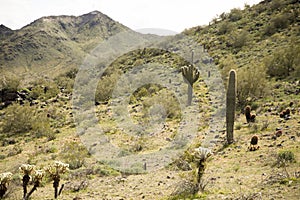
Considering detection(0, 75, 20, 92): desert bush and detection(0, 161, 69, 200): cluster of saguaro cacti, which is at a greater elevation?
detection(0, 75, 20, 92): desert bush

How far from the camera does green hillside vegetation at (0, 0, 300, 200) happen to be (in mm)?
7133

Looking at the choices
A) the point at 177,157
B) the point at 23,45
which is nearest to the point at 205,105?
the point at 177,157

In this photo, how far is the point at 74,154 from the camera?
11.8m

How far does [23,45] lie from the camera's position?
92.9 m

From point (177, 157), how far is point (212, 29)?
102ft

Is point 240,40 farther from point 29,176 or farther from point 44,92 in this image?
point 29,176

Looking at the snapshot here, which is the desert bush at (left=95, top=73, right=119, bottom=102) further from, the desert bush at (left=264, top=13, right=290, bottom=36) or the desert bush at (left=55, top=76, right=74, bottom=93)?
the desert bush at (left=264, top=13, right=290, bottom=36)

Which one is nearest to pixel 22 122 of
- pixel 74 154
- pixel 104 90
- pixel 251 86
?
pixel 104 90

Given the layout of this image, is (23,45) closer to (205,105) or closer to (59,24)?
(59,24)

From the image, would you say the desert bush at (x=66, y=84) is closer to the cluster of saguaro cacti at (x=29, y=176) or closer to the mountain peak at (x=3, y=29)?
the cluster of saguaro cacti at (x=29, y=176)

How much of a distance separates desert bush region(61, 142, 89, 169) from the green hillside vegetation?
51 mm

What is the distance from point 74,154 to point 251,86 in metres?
10.7

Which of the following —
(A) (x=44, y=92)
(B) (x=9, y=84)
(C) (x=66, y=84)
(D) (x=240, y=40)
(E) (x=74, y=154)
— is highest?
(D) (x=240, y=40)

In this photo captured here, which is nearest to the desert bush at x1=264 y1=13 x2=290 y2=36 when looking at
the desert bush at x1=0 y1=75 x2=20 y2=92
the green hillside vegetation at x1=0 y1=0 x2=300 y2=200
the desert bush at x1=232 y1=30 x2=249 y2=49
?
the green hillside vegetation at x1=0 y1=0 x2=300 y2=200
